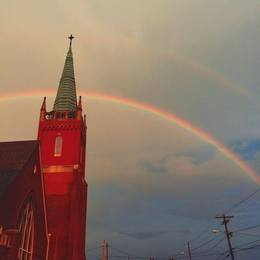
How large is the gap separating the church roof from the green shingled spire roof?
18.8 meters

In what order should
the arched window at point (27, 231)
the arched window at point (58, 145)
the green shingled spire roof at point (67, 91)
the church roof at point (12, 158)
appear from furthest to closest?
1. the green shingled spire roof at point (67, 91)
2. the arched window at point (58, 145)
3. the arched window at point (27, 231)
4. the church roof at point (12, 158)

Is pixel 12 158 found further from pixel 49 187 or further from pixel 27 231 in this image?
pixel 49 187

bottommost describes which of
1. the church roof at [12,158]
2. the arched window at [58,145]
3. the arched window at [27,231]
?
the arched window at [27,231]

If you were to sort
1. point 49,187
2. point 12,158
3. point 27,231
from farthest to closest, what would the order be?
point 49,187, point 12,158, point 27,231

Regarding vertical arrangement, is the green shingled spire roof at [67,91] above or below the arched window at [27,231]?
above

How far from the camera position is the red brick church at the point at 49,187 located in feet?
80.7

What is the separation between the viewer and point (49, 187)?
144 feet

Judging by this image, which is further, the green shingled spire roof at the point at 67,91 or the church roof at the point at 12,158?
the green shingled spire roof at the point at 67,91

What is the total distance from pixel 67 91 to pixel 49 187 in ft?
50.9

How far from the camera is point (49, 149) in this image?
47.0 meters

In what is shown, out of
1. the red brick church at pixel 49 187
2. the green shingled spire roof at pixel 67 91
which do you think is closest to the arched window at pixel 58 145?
the red brick church at pixel 49 187

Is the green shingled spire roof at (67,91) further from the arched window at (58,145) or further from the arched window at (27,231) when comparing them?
the arched window at (27,231)

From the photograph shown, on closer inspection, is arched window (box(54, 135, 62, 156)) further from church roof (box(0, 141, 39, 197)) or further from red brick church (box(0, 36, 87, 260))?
church roof (box(0, 141, 39, 197))

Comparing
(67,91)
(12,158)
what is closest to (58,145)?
(67,91)
